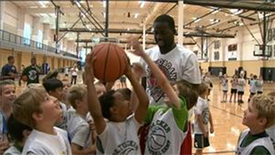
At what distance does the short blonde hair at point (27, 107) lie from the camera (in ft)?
6.26

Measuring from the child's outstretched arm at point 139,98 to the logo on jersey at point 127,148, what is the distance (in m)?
0.17

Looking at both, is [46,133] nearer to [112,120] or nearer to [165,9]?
[112,120]

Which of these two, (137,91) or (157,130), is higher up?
(137,91)

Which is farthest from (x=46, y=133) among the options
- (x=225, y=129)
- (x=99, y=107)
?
(x=225, y=129)

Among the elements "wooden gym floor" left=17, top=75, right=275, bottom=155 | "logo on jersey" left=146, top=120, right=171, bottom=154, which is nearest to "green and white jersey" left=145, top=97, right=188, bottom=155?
"logo on jersey" left=146, top=120, right=171, bottom=154

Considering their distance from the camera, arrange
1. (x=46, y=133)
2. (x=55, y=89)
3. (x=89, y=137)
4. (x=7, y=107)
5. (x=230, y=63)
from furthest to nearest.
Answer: (x=230, y=63)
(x=55, y=89)
(x=7, y=107)
(x=89, y=137)
(x=46, y=133)

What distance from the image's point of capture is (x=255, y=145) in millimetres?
2188

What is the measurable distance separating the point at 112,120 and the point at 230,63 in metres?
30.5

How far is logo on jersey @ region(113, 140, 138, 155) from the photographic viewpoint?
2086mm

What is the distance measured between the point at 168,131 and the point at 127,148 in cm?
32

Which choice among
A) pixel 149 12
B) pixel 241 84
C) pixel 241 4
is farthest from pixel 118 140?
pixel 149 12

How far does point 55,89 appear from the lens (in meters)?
3.19

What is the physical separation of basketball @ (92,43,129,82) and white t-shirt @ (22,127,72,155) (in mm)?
485

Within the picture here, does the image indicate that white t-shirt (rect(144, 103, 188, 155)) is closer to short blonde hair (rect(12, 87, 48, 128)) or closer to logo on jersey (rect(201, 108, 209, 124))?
short blonde hair (rect(12, 87, 48, 128))
